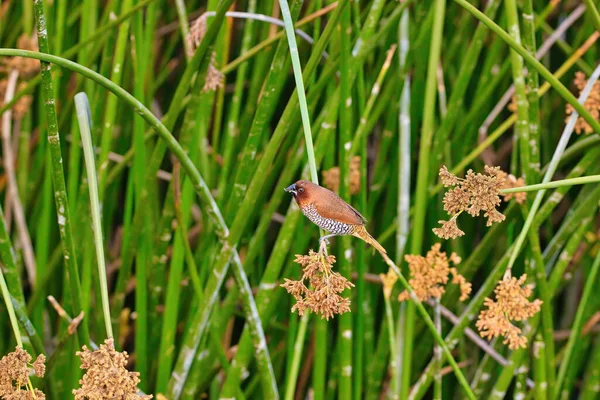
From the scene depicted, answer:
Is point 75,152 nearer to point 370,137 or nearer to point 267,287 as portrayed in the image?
point 267,287

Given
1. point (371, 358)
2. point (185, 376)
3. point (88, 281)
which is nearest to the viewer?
point (185, 376)

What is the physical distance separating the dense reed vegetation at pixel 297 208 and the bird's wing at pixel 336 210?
49 mm

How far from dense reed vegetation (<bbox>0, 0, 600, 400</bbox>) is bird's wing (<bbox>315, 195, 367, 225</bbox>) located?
0.05 m

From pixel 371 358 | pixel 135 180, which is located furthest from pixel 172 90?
pixel 371 358

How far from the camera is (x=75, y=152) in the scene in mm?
1578

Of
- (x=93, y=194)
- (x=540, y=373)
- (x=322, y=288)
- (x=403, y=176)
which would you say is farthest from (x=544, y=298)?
(x=93, y=194)

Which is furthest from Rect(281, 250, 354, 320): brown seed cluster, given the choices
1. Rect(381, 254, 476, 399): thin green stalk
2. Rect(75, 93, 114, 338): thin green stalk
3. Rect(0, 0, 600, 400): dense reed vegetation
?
Rect(381, 254, 476, 399): thin green stalk

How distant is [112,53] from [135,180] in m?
0.29

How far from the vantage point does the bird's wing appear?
964 mm

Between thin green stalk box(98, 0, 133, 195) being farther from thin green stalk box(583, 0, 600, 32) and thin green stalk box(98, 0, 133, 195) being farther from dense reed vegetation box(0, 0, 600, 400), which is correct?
thin green stalk box(583, 0, 600, 32)

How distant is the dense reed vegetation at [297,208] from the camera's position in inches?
44.1

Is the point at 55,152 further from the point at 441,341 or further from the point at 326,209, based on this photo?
the point at 441,341

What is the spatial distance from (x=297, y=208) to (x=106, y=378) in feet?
1.87

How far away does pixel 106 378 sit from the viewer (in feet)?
2.62
